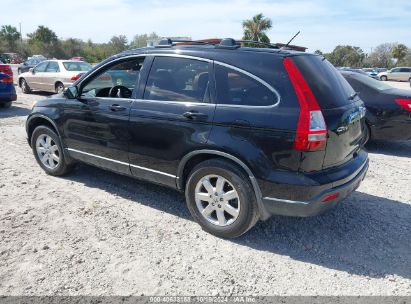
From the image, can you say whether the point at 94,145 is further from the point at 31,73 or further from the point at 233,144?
the point at 31,73

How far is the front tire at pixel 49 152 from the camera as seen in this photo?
4.99 meters

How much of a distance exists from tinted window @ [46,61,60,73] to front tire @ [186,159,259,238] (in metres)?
11.2

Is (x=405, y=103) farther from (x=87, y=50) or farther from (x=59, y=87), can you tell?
(x=87, y=50)

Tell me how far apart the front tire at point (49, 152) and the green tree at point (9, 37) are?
7190cm

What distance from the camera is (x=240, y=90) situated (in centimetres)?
333

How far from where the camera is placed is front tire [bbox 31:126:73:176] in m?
4.99

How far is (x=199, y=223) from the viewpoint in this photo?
3.74 meters

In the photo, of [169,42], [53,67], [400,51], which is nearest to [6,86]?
[53,67]

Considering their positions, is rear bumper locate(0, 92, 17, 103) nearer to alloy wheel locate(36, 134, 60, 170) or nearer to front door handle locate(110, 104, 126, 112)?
alloy wheel locate(36, 134, 60, 170)

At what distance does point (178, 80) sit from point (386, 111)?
14.9 feet

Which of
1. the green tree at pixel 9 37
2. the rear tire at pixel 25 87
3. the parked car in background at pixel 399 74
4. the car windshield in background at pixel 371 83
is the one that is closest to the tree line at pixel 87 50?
the green tree at pixel 9 37

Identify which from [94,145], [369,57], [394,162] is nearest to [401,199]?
[394,162]

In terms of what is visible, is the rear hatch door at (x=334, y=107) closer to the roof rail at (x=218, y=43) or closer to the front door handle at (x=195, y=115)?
the roof rail at (x=218, y=43)

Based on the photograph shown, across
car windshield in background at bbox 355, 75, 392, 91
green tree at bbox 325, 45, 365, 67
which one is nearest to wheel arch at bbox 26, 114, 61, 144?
car windshield in background at bbox 355, 75, 392, 91
